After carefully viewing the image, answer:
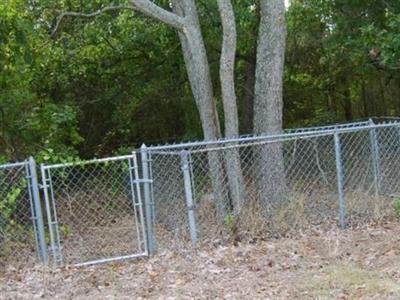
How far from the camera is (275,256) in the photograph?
6.54 m

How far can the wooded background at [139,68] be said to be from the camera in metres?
9.66

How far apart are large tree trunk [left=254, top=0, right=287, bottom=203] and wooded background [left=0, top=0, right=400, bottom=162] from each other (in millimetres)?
2541

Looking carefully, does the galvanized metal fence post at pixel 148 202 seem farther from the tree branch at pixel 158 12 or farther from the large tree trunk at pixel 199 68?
the tree branch at pixel 158 12

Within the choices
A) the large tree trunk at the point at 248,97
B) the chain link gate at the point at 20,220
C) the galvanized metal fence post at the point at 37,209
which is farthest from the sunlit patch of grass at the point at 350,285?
the large tree trunk at the point at 248,97

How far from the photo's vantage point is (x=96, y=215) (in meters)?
10.2

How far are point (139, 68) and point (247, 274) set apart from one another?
8353mm

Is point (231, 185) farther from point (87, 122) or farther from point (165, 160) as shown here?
point (87, 122)

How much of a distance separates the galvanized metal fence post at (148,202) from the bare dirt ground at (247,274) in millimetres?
172

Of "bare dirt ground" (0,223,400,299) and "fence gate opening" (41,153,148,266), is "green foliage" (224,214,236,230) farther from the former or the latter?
"fence gate opening" (41,153,148,266)

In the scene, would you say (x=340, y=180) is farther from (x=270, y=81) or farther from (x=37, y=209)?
(x=37, y=209)

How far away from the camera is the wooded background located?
966cm

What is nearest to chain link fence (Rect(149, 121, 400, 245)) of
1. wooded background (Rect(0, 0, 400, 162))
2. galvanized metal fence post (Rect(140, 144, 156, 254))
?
galvanized metal fence post (Rect(140, 144, 156, 254))

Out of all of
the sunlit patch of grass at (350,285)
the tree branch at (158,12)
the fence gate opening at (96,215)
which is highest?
the tree branch at (158,12)

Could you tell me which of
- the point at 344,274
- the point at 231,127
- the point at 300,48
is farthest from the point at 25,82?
the point at 300,48
